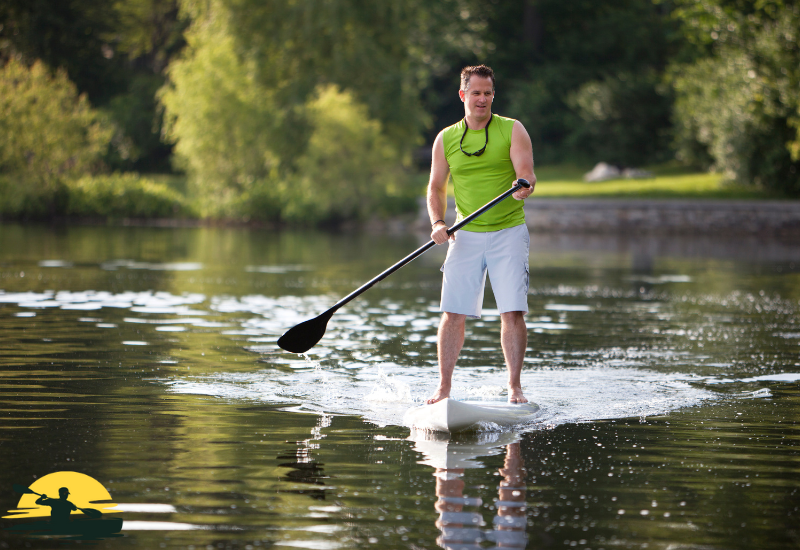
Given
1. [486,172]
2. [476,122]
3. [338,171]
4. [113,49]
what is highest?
[113,49]

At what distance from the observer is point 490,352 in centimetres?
950

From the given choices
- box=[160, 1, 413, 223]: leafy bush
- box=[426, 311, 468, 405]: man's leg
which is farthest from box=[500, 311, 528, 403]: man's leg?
Answer: box=[160, 1, 413, 223]: leafy bush

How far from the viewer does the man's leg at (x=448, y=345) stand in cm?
679

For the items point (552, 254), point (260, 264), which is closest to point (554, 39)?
point (552, 254)

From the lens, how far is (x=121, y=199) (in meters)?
39.3

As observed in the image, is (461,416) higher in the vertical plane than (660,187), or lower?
lower

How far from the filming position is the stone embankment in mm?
32156

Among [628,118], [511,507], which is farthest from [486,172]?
[628,118]

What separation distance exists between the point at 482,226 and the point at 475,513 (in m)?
2.77

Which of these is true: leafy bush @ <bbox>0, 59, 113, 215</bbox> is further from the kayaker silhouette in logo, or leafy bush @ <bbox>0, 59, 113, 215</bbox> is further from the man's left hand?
the kayaker silhouette in logo

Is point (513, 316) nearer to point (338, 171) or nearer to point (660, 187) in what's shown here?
point (338, 171)

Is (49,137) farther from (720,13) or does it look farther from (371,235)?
(720,13)

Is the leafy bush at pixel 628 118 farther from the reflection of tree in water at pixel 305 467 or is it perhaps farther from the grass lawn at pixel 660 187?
the reflection of tree in water at pixel 305 467

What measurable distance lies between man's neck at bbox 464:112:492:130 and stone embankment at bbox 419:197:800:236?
1069 inches
